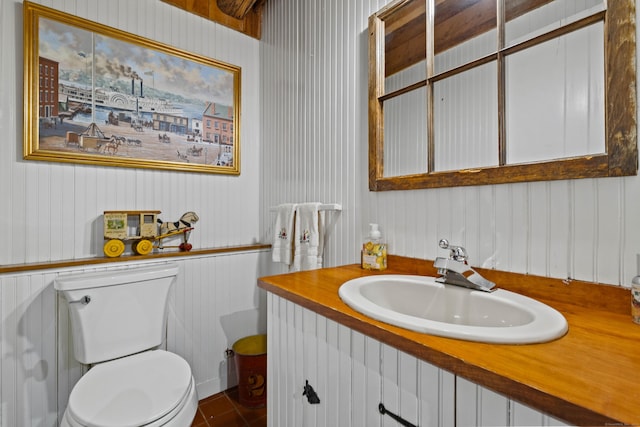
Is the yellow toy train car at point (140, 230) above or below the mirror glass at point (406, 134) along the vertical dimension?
below

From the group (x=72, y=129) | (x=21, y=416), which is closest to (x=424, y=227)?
(x=72, y=129)

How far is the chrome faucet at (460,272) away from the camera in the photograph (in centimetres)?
87

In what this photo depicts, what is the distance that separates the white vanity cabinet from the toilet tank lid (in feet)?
2.44

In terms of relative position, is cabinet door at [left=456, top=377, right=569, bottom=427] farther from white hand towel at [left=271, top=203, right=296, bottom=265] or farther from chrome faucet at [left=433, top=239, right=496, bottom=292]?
white hand towel at [left=271, top=203, right=296, bottom=265]

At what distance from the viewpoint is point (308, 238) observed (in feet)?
4.90

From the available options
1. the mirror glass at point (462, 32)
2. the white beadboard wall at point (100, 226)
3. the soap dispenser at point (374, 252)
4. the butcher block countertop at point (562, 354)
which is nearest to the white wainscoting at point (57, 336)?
the white beadboard wall at point (100, 226)

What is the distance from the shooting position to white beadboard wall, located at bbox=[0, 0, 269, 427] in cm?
133

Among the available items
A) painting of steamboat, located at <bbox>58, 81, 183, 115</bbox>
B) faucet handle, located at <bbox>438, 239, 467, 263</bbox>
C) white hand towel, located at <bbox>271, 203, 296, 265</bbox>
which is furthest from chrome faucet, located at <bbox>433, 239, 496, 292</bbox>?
painting of steamboat, located at <bbox>58, 81, 183, 115</bbox>

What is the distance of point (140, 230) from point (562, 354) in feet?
5.77

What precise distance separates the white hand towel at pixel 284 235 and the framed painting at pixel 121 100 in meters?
0.57

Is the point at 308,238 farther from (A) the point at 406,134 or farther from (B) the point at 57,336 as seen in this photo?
(B) the point at 57,336

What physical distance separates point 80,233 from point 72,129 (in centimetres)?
51

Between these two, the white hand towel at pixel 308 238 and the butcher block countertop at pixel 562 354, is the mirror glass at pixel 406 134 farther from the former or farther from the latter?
the butcher block countertop at pixel 562 354

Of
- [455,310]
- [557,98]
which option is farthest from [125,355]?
[557,98]
